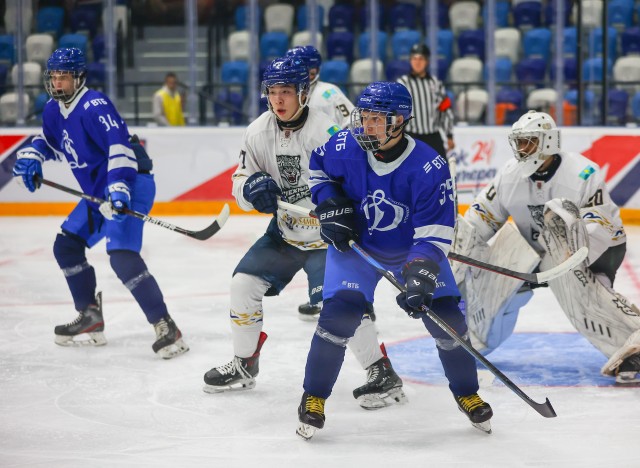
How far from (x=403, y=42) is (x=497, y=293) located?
16.9 feet

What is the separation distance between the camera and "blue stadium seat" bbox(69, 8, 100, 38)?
844 centimetres

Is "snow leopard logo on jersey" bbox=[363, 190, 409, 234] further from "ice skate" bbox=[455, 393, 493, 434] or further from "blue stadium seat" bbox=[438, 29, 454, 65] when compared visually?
"blue stadium seat" bbox=[438, 29, 454, 65]

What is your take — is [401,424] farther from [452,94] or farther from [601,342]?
[452,94]

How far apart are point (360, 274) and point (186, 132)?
16.3 feet

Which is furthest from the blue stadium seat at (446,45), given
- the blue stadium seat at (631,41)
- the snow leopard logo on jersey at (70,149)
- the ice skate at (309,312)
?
the snow leopard logo on jersey at (70,149)

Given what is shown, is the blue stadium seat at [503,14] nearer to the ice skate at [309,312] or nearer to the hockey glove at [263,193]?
the ice skate at [309,312]

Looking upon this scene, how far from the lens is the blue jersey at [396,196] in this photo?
2.87 metres

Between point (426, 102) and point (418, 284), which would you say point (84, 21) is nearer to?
point (426, 102)

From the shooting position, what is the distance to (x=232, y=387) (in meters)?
3.52

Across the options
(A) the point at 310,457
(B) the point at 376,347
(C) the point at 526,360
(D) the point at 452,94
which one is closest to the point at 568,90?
(D) the point at 452,94

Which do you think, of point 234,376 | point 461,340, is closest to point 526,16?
point 234,376

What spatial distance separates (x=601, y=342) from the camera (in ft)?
11.6

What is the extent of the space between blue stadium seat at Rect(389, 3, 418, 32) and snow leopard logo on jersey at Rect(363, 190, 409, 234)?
5.80 m

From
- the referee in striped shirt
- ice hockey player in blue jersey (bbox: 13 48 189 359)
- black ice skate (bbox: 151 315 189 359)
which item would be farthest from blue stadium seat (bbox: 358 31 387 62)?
black ice skate (bbox: 151 315 189 359)
